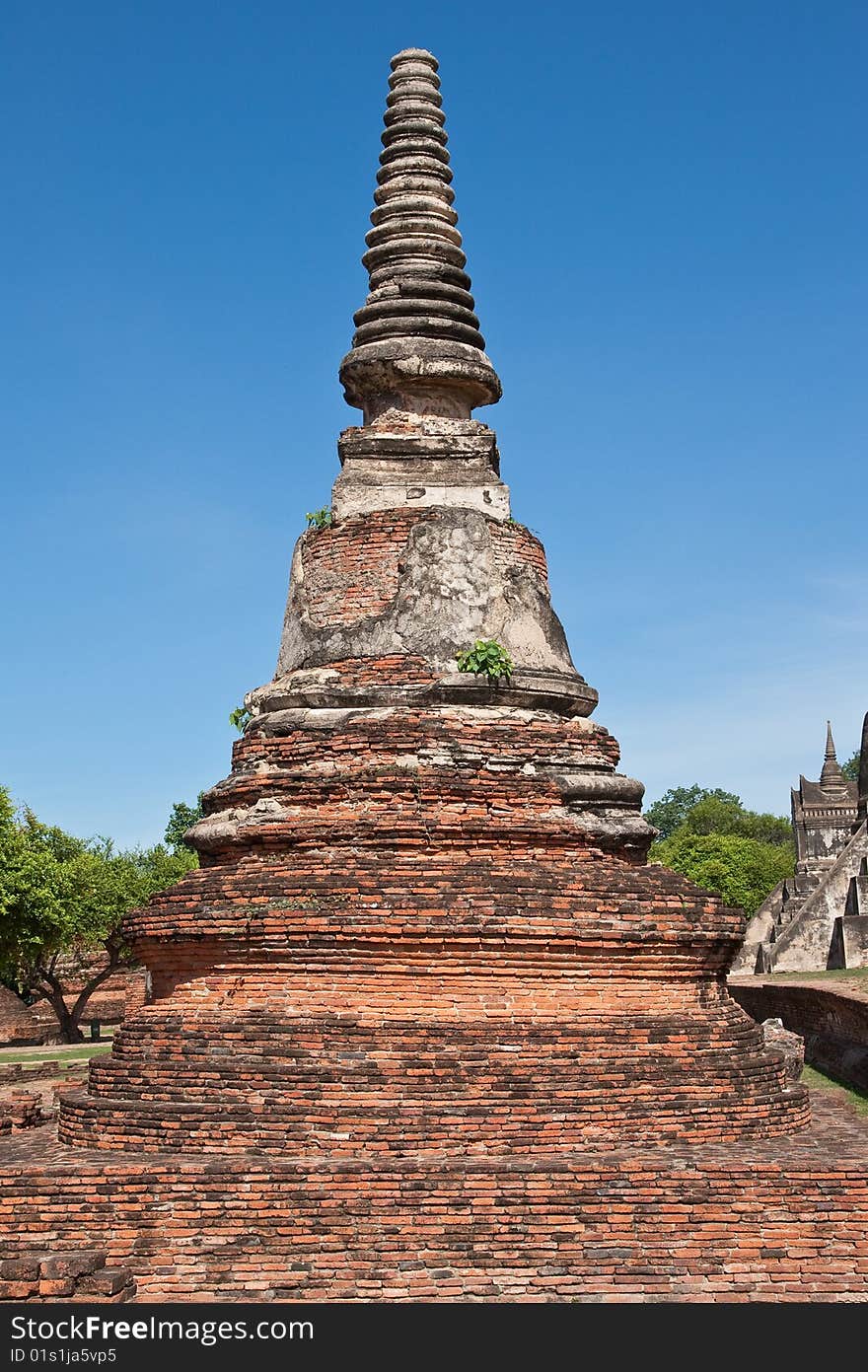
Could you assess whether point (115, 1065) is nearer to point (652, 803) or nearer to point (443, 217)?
point (443, 217)

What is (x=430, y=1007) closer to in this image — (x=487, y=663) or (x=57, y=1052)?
(x=487, y=663)

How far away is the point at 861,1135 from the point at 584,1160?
2646 millimetres

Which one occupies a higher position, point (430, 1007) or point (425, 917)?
point (425, 917)

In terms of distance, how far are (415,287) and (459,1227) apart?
9539 millimetres

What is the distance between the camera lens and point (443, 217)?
15070 millimetres

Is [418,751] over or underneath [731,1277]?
over

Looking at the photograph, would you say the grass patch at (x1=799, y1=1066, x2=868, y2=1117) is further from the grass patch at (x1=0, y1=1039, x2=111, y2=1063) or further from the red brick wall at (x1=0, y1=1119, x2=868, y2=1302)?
the grass patch at (x1=0, y1=1039, x2=111, y2=1063)

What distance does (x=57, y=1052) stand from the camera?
27750mm

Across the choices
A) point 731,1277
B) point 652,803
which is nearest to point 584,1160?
point 731,1277

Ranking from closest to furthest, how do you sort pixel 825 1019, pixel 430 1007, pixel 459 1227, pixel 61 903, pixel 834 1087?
pixel 459 1227 < pixel 430 1007 < pixel 834 1087 < pixel 825 1019 < pixel 61 903

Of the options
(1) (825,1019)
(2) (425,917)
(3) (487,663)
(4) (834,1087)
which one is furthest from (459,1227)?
(1) (825,1019)
